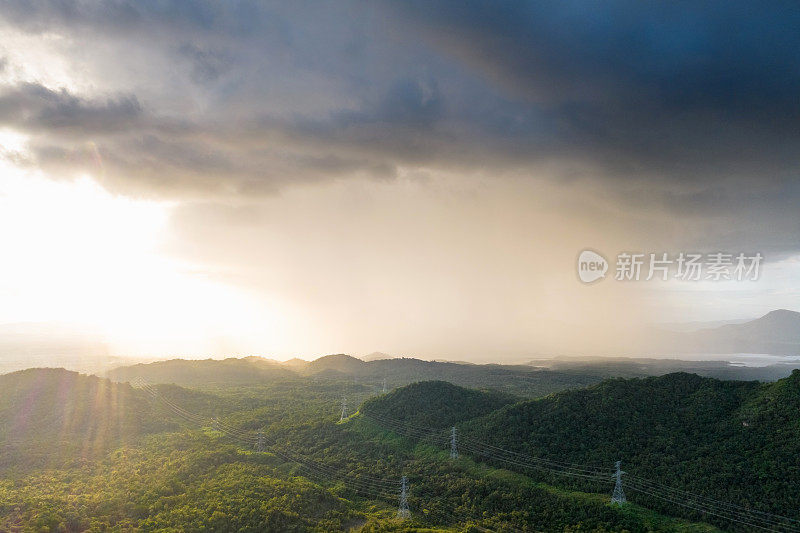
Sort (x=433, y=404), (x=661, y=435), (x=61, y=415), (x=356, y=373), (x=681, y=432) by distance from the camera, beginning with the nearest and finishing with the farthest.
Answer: (x=681, y=432), (x=661, y=435), (x=433, y=404), (x=61, y=415), (x=356, y=373)

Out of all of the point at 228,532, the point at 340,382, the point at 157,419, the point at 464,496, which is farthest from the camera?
the point at 340,382

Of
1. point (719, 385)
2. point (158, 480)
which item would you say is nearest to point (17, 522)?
point (158, 480)

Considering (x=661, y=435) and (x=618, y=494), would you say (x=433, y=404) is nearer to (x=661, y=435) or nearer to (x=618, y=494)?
(x=661, y=435)

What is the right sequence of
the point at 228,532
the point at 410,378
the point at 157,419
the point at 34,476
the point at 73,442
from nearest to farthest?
the point at 228,532
the point at 34,476
the point at 73,442
the point at 157,419
the point at 410,378

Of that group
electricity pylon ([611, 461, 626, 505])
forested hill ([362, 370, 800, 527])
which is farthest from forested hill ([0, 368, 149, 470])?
electricity pylon ([611, 461, 626, 505])

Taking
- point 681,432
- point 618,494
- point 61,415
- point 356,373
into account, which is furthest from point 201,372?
point 681,432

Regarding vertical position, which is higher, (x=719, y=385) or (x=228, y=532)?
(x=719, y=385)

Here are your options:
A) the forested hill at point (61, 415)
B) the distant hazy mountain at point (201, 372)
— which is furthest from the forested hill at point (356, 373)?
the forested hill at point (61, 415)

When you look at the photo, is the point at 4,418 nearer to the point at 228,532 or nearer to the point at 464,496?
the point at 228,532

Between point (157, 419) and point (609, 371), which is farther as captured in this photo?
point (609, 371)
